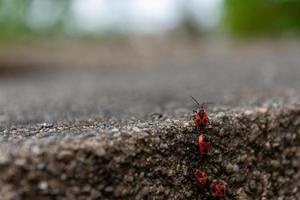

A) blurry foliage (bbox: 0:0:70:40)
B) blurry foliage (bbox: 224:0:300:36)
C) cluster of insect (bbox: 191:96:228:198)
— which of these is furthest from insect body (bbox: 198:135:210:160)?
blurry foliage (bbox: 0:0:70:40)

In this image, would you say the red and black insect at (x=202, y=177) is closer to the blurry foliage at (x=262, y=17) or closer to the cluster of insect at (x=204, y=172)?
the cluster of insect at (x=204, y=172)

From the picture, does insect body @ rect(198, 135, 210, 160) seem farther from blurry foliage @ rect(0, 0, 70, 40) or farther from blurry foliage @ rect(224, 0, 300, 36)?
blurry foliage @ rect(0, 0, 70, 40)

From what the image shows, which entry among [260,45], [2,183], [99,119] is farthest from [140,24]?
[2,183]

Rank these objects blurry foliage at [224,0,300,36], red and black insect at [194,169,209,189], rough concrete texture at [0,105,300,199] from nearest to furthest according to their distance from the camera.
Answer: rough concrete texture at [0,105,300,199] → red and black insect at [194,169,209,189] → blurry foliage at [224,0,300,36]

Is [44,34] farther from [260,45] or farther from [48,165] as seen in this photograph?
[48,165]

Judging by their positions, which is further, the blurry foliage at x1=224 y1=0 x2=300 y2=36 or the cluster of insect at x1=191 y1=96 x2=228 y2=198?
the blurry foliage at x1=224 y1=0 x2=300 y2=36

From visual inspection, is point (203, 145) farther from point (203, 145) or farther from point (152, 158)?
point (152, 158)

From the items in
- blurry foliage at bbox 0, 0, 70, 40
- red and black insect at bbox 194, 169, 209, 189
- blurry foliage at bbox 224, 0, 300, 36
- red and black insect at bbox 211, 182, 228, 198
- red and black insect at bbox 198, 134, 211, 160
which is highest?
blurry foliage at bbox 224, 0, 300, 36
